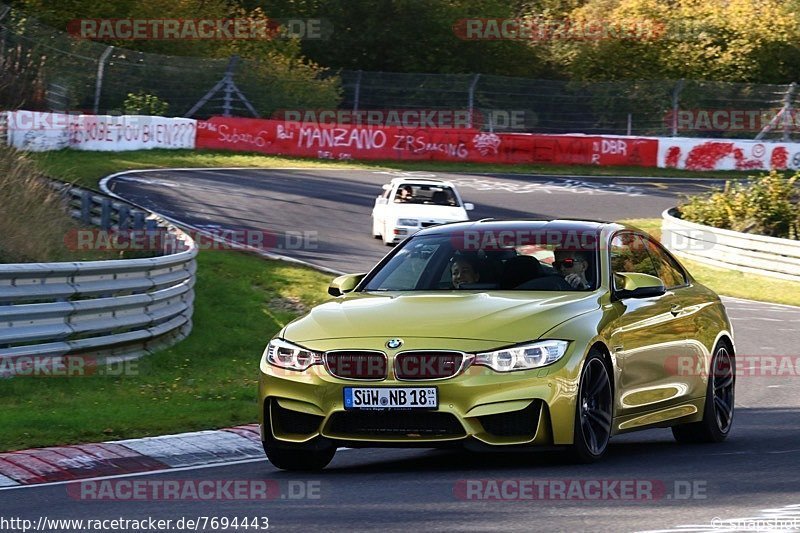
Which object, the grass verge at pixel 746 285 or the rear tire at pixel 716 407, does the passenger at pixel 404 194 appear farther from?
the rear tire at pixel 716 407

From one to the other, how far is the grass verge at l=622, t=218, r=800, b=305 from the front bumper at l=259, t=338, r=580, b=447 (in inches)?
637

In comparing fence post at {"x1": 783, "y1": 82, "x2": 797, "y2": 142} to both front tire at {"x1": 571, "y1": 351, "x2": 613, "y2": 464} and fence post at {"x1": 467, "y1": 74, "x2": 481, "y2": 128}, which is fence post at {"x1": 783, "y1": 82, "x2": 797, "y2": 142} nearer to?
fence post at {"x1": 467, "y1": 74, "x2": 481, "y2": 128}

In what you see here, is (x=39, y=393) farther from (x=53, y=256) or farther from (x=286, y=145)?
(x=286, y=145)

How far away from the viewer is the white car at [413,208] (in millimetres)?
26641

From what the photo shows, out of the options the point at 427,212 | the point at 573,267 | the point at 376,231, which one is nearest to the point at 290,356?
the point at 573,267

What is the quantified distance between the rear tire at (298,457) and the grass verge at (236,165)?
77.7 ft

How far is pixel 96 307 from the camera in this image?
13062 mm

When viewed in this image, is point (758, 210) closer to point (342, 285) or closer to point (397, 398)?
point (342, 285)

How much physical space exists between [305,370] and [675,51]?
2283 inches

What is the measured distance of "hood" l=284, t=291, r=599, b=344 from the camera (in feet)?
26.6

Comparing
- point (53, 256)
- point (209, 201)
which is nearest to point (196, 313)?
point (53, 256)

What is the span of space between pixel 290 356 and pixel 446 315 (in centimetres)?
95

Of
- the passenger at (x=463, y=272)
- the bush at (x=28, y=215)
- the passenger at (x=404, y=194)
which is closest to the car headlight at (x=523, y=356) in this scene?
the passenger at (x=463, y=272)

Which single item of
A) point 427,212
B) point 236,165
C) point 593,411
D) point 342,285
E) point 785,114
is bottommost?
point 236,165
